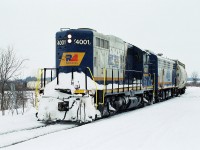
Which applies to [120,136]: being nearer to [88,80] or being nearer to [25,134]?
[25,134]

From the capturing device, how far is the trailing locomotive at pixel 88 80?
1068 cm

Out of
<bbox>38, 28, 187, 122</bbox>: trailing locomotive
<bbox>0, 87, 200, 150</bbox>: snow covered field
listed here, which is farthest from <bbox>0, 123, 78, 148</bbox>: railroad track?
<bbox>38, 28, 187, 122</bbox>: trailing locomotive

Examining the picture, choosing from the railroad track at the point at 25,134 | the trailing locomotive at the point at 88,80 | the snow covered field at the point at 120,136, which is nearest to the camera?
the snow covered field at the point at 120,136

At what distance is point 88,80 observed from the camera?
11.4 metres

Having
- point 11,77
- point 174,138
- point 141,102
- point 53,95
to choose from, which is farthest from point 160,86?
point 174,138

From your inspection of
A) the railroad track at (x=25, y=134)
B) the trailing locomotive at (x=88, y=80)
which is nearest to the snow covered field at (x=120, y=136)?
the railroad track at (x=25, y=134)

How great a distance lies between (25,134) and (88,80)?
370 centimetres

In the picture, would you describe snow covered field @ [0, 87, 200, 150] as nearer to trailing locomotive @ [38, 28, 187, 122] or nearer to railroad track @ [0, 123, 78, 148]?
railroad track @ [0, 123, 78, 148]

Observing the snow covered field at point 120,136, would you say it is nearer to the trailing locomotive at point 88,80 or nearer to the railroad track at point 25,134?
the railroad track at point 25,134

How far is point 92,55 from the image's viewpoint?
1225cm

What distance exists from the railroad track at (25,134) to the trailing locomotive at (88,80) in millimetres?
911

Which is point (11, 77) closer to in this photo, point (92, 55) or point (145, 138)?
point (92, 55)

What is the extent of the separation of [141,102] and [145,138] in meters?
10.1

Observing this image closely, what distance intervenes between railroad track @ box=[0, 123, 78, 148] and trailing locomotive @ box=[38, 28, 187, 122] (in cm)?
91
